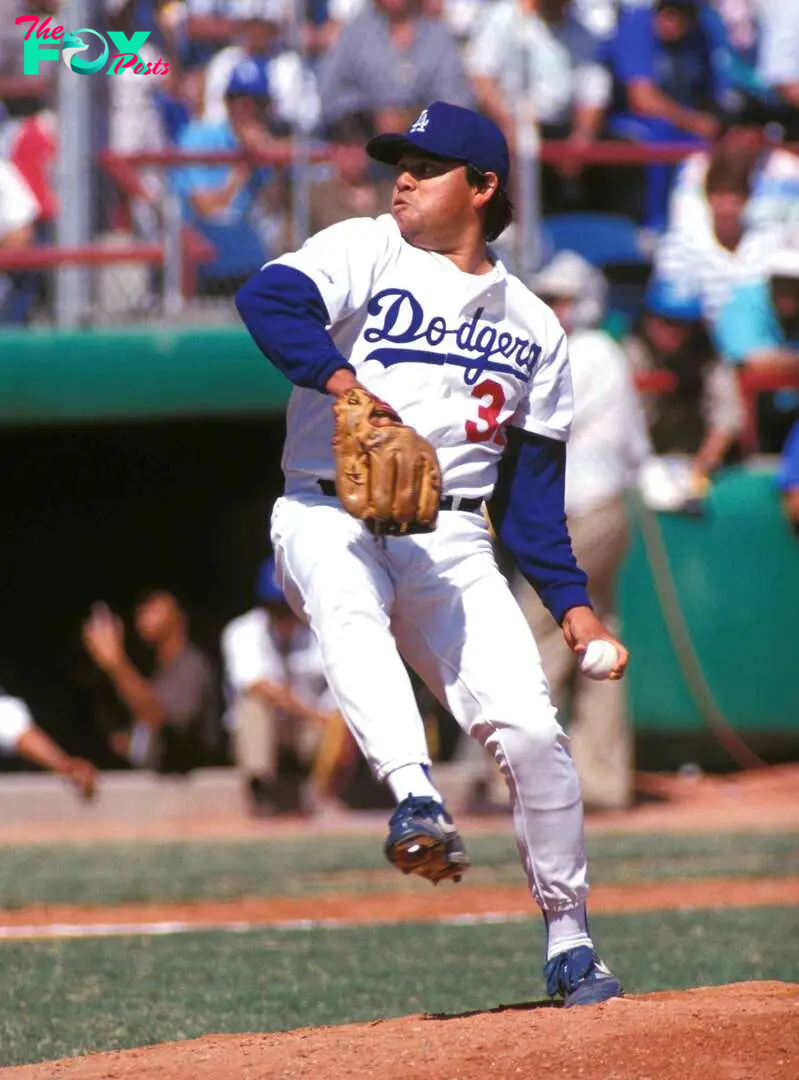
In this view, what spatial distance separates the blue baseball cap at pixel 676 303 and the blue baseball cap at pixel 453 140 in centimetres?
550

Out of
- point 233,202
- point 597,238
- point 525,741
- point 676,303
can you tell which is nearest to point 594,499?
point 676,303

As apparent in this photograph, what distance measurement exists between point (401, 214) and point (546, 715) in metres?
1.03

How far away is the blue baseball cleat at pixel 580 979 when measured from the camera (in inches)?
134

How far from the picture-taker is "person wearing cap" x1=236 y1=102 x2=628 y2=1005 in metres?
3.41

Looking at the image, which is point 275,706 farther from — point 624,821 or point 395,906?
point 395,906

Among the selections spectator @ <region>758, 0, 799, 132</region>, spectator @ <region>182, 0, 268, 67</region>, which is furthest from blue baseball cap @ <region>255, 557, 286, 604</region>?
spectator @ <region>758, 0, 799, 132</region>

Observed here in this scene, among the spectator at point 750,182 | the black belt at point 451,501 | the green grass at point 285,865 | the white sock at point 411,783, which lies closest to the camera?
the white sock at point 411,783

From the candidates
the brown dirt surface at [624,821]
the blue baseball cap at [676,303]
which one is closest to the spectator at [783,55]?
the blue baseball cap at [676,303]

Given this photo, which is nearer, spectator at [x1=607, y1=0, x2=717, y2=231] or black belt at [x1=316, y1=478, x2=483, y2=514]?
black belt at [x1=316, y1=478, x2=483, y2=514]

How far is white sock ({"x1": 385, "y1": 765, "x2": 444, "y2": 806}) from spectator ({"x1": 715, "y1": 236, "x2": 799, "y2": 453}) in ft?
20.0

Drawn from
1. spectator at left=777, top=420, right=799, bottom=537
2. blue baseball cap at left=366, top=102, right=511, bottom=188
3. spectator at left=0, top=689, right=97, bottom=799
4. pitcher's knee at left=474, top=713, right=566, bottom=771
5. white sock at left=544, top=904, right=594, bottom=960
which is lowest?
spectator at left=0, top=689, right=97, bottom=799

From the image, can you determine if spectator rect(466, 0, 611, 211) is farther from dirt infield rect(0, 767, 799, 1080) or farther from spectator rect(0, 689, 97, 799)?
dirt infield rect(0, 767, 799, 1080)
